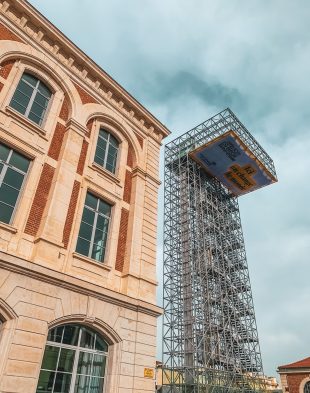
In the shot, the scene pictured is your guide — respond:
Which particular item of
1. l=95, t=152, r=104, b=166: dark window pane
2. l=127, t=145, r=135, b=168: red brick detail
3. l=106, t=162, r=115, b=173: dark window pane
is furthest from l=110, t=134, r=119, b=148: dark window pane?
l=95, t=152, r=104, b=166: dark window pane

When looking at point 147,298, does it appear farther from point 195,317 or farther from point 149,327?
point 195,317

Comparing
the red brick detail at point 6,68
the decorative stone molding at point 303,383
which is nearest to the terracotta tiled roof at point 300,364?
the decorative stone molding at point 303,383

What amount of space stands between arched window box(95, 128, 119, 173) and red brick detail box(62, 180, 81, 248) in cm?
182

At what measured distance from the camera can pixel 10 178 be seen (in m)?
9.24

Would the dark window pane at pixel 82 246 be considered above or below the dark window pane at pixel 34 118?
below

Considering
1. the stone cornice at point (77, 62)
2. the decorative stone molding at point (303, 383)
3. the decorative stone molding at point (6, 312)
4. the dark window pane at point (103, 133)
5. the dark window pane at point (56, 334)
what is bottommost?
the dark window pane at point (56, 334)

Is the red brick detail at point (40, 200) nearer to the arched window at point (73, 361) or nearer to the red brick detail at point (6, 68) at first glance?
the arched window at point (73, 361)

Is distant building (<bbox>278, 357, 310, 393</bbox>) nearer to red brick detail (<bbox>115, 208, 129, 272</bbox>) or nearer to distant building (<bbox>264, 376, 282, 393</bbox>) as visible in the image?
distant building (<bbox>264, 376, 282, 393</bbox>)

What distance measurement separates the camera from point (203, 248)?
3331 centimetres

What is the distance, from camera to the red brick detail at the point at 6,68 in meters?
10.3

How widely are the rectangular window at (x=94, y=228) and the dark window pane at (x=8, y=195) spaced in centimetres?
222

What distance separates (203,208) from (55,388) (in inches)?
1170

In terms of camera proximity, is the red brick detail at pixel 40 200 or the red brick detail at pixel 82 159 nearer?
the red brick detail at pixel 40 200

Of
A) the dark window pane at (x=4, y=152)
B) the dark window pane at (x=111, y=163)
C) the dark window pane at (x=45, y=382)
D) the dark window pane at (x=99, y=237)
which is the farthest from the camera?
the dark window pane at (x=111, y=163)
